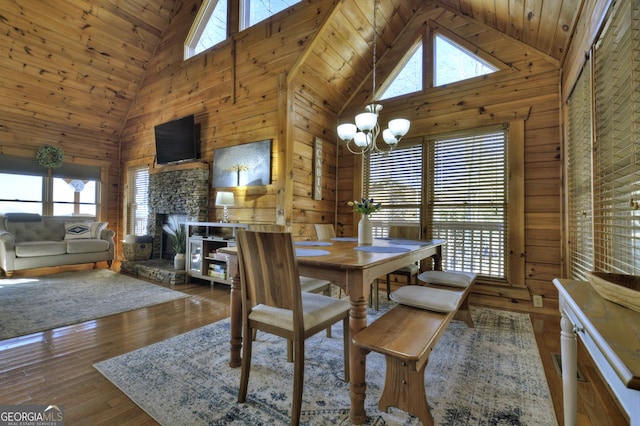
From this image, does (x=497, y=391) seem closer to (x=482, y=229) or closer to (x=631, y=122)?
(x=631, y=122)

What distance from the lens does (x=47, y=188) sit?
5910mm

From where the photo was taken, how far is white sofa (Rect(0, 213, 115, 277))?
443cm

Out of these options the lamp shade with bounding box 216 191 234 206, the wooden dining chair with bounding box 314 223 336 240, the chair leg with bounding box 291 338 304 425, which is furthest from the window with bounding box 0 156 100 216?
the chair leg with bounding box 291 338 304 425

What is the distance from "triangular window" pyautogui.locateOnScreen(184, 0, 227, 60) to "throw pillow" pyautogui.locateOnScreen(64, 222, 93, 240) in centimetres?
373

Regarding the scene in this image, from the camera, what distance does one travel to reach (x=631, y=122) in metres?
1.45

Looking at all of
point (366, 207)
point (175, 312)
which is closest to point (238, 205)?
point (175, 312)

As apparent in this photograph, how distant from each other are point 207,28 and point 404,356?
609cm

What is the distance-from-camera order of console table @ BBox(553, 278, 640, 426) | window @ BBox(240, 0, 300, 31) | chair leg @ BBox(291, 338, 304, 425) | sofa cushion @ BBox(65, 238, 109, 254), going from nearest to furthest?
console table @ BBox(553, 278, 640, 426)
chair leg @ BBox(291, 338, 304, 425)
window @ BBox(240, 0, 300, 31)
sofa cushion @ BBox(65, 238, 109, 254)

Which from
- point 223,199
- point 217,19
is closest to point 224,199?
point 223,199

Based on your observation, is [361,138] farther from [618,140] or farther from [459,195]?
[618,140]

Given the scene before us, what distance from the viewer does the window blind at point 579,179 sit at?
222 cm

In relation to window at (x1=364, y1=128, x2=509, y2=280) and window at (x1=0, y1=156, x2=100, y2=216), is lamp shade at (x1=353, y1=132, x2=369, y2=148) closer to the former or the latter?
window at (x1=364, y1=128, x2=509, y2=280)

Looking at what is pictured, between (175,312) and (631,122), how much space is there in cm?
376

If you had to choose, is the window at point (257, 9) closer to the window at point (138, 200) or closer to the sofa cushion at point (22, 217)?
the window at point (138, 200)
